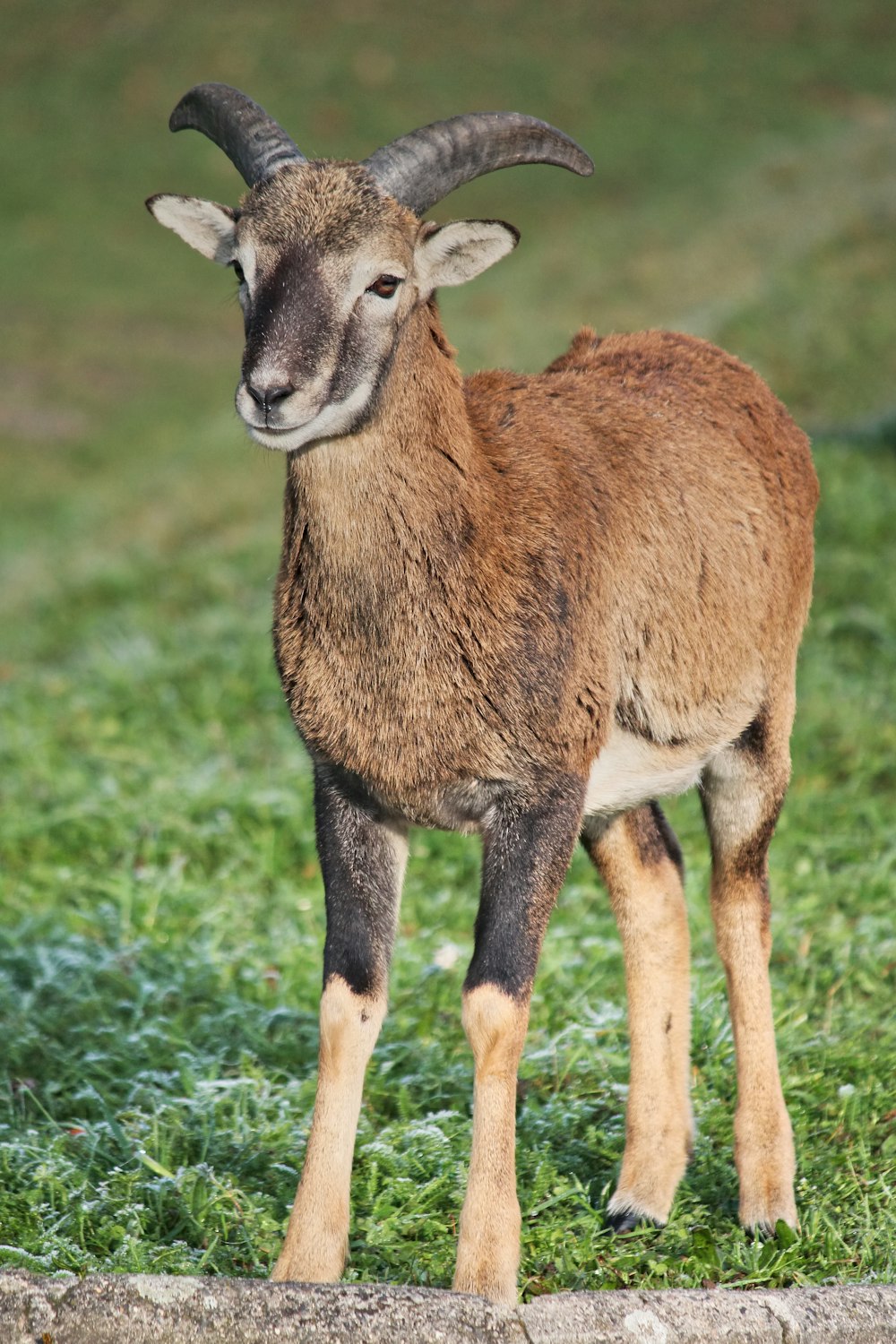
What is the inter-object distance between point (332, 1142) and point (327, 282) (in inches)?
84.7

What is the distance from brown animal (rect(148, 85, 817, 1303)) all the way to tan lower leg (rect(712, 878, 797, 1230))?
1 cm

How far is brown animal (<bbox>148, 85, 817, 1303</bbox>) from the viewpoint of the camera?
391 centimetres

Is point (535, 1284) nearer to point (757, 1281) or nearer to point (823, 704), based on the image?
point (757, 1281)

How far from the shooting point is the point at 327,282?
388 cm

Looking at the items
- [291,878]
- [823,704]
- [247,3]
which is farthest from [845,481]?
[247,3]

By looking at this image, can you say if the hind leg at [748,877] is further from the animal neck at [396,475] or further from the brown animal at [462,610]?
the animal neck at [396,475]

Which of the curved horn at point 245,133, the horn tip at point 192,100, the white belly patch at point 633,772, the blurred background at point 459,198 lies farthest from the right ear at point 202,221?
the blurred background at point 459,198

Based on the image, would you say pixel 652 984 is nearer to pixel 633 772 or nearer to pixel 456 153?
pixel 633 772

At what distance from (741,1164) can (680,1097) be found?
29 cm

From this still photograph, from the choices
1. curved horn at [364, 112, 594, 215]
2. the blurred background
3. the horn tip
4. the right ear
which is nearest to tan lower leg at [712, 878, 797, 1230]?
curved horn at [364, 112, 594, 215]

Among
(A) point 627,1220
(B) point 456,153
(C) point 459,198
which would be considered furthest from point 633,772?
(C) point 459,198

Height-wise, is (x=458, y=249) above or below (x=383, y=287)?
above

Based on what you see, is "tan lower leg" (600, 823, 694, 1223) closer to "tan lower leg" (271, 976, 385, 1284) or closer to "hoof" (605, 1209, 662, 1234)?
"hoof" (605, 1209, 662, 1234)

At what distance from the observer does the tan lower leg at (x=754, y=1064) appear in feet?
14.6
